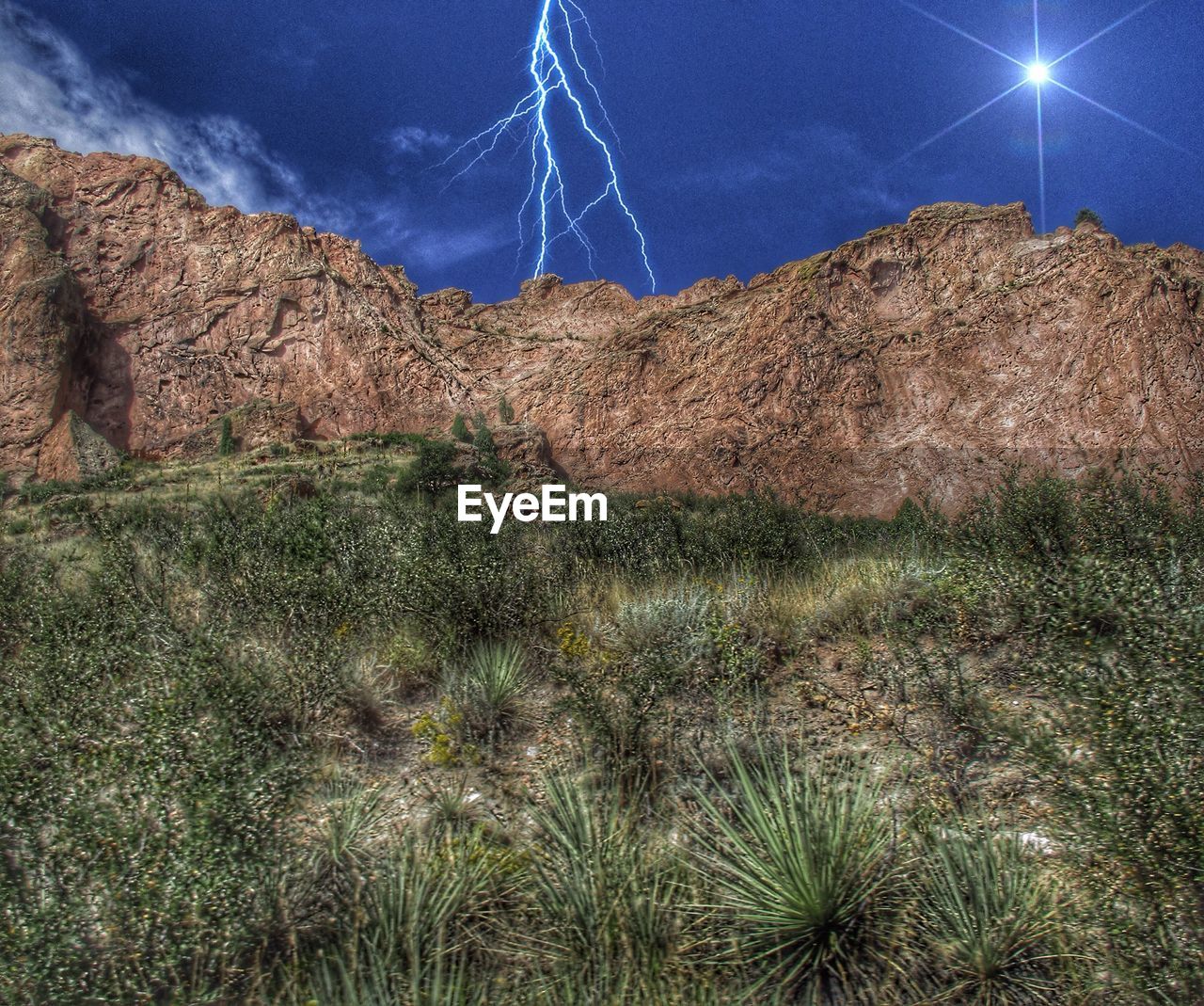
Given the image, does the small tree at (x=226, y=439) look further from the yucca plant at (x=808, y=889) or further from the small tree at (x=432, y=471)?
the yucca plant at (x=808, y=889)

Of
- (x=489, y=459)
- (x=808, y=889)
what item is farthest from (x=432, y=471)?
(x=808, y=889)

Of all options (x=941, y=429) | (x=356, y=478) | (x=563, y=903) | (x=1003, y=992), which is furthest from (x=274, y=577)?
(x=941, y=429)

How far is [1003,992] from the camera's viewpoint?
1.93 meters

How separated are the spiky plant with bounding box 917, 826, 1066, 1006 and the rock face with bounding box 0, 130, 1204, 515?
3649 cm

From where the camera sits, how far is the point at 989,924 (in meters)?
2.02

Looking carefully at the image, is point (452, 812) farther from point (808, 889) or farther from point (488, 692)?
point (808, 889)

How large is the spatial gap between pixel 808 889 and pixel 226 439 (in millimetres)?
45424

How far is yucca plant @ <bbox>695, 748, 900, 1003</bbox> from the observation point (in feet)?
6.61

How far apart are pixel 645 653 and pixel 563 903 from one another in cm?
145

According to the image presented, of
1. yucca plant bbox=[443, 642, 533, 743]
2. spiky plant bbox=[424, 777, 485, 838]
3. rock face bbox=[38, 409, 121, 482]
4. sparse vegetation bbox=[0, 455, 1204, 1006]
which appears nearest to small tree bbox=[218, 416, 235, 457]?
rock face bbox=[38, 409, 121, 482]

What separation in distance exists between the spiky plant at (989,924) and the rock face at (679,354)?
36.5 meters

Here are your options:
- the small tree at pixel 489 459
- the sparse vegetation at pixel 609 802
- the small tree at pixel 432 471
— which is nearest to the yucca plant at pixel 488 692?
the sparse vegetation at pixel 609 802

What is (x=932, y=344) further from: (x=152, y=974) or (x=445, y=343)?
(x=152, y=974)

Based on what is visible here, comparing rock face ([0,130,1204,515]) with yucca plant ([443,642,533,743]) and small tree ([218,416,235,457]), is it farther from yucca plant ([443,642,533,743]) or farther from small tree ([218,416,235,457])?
yucca plant ([443,642,533,743])
